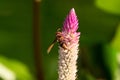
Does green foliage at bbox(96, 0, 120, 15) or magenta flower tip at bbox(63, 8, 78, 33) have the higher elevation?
green foliage at bbox(96, 0, 120, 15)

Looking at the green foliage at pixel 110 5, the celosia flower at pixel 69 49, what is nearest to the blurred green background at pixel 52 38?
the green foliage at pixel 110 5

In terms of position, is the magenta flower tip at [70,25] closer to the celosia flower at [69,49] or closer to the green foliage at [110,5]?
the celosia flower at [69,49]

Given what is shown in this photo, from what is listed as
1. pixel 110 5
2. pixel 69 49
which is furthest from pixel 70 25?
pixel 110 5

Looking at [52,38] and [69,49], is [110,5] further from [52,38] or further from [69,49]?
[69,49]

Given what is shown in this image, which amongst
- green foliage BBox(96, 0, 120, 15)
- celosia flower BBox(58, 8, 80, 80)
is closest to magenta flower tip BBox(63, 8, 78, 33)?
celosia flower BBox(58, 8, 80, 80)

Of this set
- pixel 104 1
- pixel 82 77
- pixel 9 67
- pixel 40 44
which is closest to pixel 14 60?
pixel 9 67

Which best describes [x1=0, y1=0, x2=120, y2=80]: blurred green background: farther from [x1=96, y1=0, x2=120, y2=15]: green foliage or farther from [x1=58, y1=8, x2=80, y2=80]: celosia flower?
[x1=58, y1=8, x2=80, y2=80]: celosia flower
